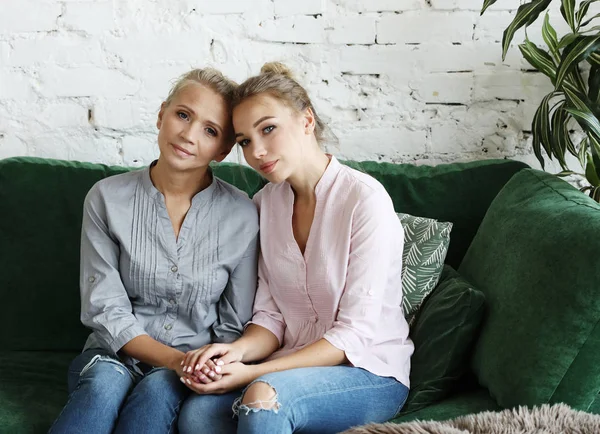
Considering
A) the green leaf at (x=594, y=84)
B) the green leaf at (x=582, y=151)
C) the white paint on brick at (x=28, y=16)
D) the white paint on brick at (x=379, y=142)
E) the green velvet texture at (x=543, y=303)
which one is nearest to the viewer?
the green velvet texture at (x=543, y=303)

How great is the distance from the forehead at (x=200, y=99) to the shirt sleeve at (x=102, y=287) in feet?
1.02

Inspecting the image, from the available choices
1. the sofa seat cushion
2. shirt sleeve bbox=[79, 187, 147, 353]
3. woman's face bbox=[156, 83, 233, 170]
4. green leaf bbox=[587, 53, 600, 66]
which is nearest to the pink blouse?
woman's face bbox=[156, 83, 233, 170]

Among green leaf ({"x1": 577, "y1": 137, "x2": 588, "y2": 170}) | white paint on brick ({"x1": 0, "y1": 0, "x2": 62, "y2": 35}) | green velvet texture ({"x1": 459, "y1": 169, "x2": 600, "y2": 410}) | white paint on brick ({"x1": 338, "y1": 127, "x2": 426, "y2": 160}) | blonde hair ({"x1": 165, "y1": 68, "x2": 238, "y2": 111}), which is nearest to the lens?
green velvet texture ({"x1": 459, "y1": 169, "x2": 600, "y2": 410})

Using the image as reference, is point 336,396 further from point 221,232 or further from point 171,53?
point 171,53

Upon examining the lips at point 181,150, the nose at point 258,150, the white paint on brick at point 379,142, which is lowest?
the white paint on brick at point 379,142

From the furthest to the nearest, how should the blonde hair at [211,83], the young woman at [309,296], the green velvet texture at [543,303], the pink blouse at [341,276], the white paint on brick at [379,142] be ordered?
the white paint on brick at [379,142], the blonde hair at [211,83], the pink blouse at [341,276], the young woman at [309,296], the green velvet texture at [543,303]

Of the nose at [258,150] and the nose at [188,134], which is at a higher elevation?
the nose at [188,134]

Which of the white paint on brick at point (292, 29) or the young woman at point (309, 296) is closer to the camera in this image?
the young woman at point (309, 296)

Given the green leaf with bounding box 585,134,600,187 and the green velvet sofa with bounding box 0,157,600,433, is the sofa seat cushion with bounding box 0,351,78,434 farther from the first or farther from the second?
the green leaf with bounding box 585,134,600,187

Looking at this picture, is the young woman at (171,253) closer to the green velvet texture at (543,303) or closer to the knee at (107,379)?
the knee at (107,379)

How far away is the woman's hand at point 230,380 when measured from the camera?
5.03 feet

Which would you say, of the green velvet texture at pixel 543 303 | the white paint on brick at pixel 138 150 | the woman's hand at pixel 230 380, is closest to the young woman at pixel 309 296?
the woman's hand at pixel 230 380

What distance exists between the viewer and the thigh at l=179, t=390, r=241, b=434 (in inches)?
58.2

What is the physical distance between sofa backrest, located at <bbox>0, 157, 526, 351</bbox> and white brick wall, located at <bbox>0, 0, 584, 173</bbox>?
27cm
